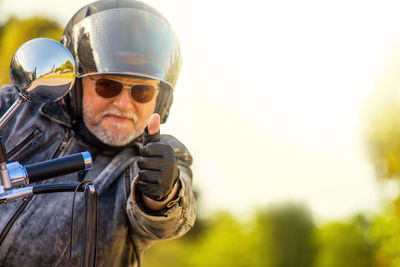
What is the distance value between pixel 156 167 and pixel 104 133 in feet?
2.93

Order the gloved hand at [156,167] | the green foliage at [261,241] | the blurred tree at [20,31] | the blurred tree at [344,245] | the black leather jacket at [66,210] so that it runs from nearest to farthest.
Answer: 1. the gloved hand at [156,167]
2. the black leather jacket at [66,210]
3. the blurred tree at [20,31]
4. the blurred tree at [344,245]
5. the green foliage at [261,241]

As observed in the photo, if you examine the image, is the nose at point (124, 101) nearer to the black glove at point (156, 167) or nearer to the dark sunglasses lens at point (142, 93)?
the dark sunglasses lens at point (142, 93)

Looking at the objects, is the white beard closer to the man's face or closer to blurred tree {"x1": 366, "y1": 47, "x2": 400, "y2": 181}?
the man's face

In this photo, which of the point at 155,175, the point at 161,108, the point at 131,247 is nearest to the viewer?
the point at 155,175

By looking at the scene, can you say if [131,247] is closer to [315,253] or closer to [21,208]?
[21,208]

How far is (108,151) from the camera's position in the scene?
8.77ft

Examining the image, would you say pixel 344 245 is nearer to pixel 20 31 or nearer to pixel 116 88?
pixel 20 31

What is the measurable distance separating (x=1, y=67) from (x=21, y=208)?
1512cm

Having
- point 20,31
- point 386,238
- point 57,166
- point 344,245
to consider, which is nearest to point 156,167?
point 57,166

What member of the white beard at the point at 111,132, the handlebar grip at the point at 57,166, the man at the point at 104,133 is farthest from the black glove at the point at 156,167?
the white beard at the point at 111,132

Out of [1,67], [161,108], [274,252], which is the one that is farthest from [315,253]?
[161,108]

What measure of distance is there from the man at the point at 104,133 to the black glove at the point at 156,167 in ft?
1.22

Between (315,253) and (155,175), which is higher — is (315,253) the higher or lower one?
the lower one

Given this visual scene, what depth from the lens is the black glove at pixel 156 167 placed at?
69.3 inches
